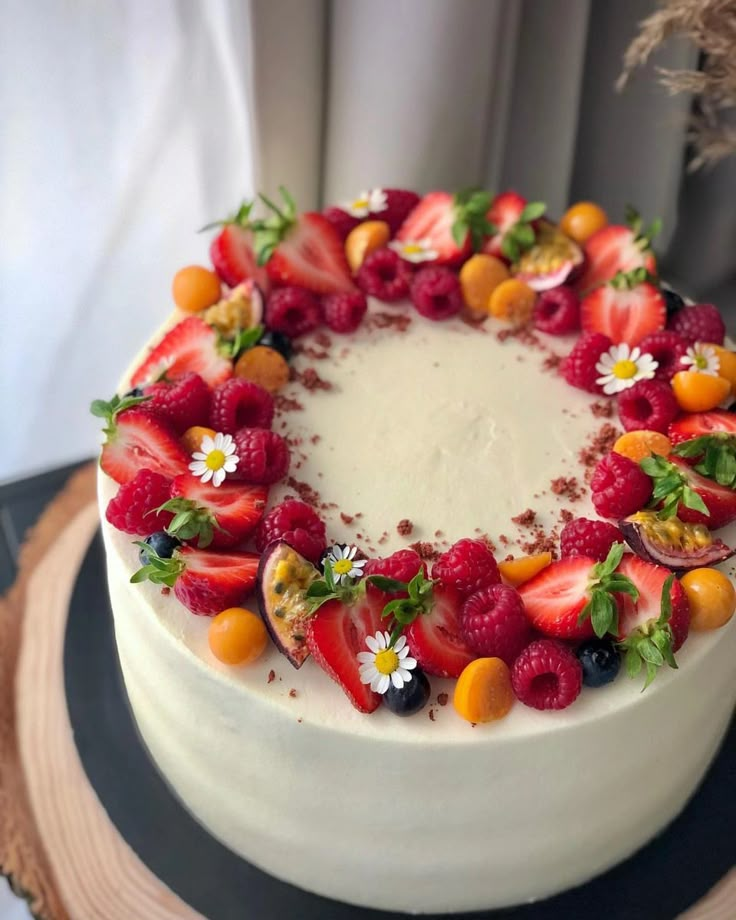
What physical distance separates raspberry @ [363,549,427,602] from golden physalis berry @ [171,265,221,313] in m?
0.67

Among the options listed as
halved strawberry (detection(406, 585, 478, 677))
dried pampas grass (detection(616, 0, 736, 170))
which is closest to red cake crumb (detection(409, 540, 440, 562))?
halved strawberry (detection(406, 585, 478, 677))

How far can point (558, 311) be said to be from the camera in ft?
5.79

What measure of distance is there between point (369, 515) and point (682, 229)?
180 cm

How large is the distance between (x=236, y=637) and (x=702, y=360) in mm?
886

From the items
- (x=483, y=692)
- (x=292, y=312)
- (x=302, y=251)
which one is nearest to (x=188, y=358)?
(x=292, y=312)

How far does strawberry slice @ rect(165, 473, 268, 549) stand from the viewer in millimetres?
1327

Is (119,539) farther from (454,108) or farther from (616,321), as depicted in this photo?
(454,108)

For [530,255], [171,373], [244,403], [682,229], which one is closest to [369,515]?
[244,403]

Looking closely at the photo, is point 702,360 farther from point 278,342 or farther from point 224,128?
point 224,128

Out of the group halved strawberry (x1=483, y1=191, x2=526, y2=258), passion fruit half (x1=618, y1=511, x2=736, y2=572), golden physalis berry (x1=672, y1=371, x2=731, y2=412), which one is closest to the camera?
passion fruit half (x1=618, y1=511, x2=736, y2=572)

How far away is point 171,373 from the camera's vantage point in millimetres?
1610

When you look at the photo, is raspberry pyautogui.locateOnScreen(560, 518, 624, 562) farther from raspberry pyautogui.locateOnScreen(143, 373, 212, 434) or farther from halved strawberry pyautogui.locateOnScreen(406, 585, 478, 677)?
raspberry pyautogui.locateOnScreen(143, 373, 212, 434)

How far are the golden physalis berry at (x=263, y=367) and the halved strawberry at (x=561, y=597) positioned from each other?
57cm

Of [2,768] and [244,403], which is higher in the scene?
[244,403]
